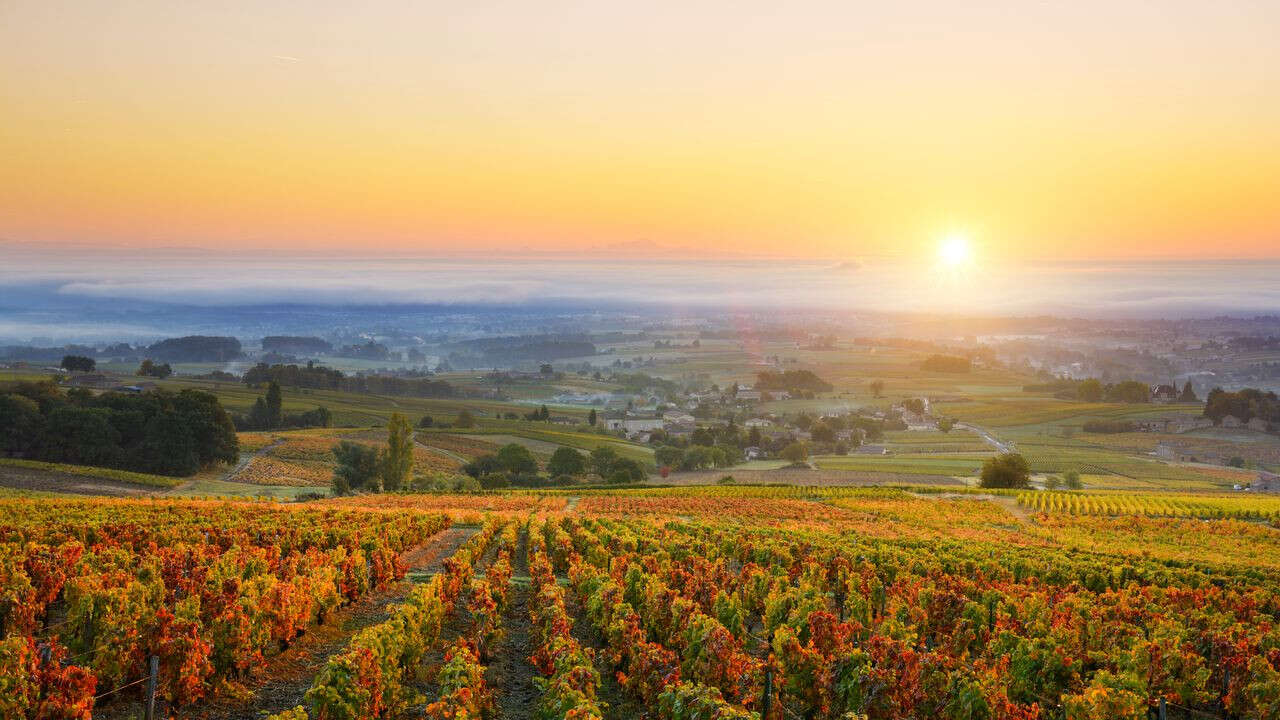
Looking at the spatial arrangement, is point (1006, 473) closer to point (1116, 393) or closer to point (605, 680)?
point (605, 680)

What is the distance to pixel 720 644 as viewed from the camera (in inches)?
546

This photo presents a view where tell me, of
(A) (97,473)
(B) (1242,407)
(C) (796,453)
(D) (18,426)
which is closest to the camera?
(A) (97,473)

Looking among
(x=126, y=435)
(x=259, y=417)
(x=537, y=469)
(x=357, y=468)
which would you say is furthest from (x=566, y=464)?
(x=259, y=417)

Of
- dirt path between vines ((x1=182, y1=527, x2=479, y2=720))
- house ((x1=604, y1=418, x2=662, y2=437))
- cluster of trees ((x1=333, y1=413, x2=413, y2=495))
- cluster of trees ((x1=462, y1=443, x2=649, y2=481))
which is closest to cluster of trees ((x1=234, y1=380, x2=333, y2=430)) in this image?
cluster of trees ((x1=462, y1=443, x2=649, y2=481))

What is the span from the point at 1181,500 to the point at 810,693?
6800 centimetres

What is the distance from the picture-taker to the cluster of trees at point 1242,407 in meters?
148

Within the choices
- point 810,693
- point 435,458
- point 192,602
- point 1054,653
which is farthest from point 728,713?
point 435,458

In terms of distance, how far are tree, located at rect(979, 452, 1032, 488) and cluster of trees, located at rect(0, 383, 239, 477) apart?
3012 inches

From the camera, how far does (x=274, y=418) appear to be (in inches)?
4606

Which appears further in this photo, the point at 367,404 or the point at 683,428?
the point at 683,428

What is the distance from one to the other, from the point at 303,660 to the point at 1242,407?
176m

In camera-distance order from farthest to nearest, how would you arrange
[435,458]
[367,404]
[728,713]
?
[367,404] < [435,458] < [728,713]

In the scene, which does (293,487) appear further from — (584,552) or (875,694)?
(875,694)

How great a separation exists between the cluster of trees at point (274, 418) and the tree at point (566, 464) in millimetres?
42721
